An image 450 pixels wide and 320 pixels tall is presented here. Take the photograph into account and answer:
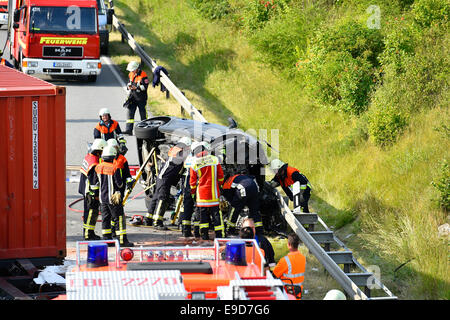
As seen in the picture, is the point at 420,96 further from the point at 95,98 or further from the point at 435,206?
the point at 95,98

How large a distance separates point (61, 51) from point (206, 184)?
33.7 feet

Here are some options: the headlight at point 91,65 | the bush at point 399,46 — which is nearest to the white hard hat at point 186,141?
the bush at point 399,46

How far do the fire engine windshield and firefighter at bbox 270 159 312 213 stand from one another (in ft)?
32.1

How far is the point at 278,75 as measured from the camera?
69.2ft

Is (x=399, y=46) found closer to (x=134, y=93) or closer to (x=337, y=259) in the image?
(x=134, y=93)

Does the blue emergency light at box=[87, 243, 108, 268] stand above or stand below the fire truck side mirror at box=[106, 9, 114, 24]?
below

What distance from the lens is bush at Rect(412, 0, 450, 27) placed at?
17.2 meters

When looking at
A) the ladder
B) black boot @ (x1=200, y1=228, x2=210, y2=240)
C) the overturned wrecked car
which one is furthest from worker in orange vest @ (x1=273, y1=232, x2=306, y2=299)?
the overturned wrecked car

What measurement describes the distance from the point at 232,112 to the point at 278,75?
1.89m

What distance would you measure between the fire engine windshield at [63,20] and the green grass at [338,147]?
2.67 m

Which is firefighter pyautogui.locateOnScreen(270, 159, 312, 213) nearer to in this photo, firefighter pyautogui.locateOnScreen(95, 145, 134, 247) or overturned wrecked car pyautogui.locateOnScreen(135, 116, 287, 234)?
overturned wrecked car pyautogui.locateOnScreen(135, 116, 287, 234)

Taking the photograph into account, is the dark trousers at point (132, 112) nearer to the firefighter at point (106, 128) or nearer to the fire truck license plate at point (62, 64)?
the firefighter at point (106, 128)
